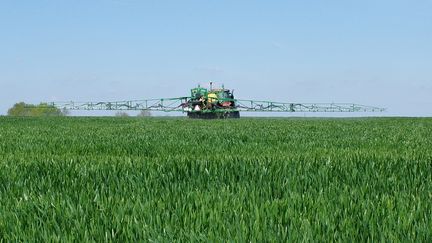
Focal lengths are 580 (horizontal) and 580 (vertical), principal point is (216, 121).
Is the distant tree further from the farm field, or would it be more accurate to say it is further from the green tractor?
the farm field

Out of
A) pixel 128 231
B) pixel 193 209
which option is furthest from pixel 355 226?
pixel 128 231

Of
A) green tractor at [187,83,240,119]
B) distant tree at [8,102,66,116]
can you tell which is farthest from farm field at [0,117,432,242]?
distant tree at [8,102,66,116]

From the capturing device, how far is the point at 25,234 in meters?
2.78

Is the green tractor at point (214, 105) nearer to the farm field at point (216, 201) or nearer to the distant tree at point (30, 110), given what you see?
the distant tree at point (30, 110)

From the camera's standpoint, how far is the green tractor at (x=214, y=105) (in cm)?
6519

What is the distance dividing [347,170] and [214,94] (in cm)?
6088

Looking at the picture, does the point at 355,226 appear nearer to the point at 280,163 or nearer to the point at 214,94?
the point at 280,163

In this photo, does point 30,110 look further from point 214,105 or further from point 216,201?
point 216,201

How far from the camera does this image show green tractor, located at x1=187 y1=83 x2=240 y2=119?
65.2 meters

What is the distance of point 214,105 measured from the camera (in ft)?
216

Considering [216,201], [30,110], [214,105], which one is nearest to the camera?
[216,201]

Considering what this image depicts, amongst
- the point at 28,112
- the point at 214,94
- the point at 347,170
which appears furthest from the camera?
the point at 28,112

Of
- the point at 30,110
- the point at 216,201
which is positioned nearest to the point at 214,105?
the point at 30,110

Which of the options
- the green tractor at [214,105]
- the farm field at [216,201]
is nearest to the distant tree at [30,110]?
the green tractor at [214,105]
